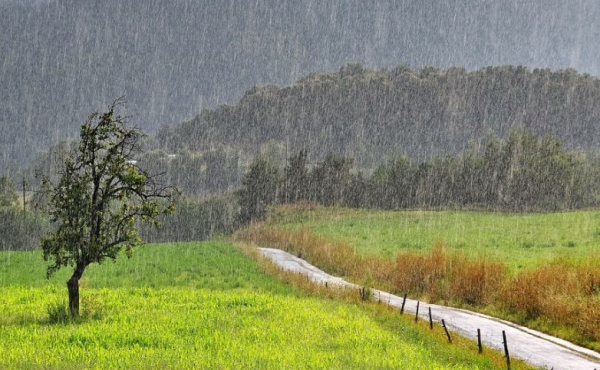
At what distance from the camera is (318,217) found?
88875 millimetres

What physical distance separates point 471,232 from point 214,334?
45190 mm

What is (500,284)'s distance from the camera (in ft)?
96.9

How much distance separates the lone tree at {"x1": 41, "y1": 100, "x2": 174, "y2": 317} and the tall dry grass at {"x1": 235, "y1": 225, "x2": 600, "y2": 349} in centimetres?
1670

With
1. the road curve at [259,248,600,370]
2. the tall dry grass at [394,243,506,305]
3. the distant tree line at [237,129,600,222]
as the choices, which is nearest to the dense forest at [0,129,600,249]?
the distant tree line at [237,129,600,222]

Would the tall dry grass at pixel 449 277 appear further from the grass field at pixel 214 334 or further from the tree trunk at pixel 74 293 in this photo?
the tree trunk at pixel 74 293

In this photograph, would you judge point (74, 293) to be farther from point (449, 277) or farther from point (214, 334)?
point (449, 277)

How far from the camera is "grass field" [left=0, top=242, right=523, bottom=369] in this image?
1466cm

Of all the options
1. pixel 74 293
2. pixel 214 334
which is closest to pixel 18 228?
pixel 74 293

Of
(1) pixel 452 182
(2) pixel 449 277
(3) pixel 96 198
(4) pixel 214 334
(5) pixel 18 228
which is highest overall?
(1) pixel 452 182

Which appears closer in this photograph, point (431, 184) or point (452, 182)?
point (452, 182)

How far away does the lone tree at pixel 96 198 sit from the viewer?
20.0m

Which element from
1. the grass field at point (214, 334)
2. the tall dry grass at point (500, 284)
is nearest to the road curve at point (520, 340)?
the tall dry grass at point (500, 284)

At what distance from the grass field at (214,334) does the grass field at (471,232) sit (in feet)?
61.5

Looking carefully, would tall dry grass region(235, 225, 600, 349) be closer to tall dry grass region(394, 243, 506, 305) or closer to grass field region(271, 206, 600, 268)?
tall dry grass region(394, 243, 506, 305)
